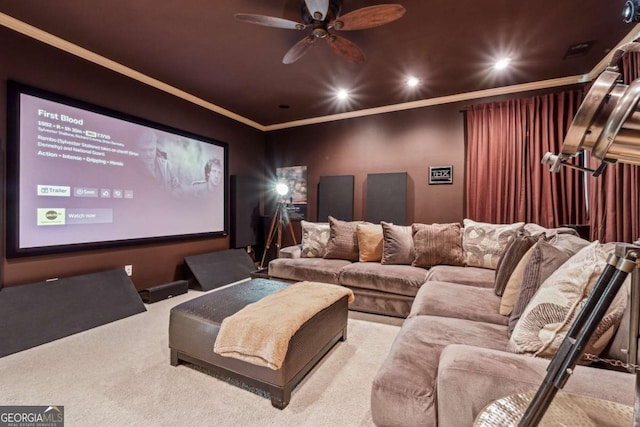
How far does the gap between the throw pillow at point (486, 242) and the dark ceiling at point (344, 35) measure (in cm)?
163

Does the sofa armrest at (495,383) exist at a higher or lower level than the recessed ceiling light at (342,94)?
lower

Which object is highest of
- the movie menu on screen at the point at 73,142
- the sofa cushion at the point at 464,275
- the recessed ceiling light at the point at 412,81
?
the recessed ceiling light at the point at 412,81

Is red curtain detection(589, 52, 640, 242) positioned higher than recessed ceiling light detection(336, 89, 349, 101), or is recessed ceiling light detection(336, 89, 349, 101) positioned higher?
recessed ceiling light detection(336, 89, 349, 101)

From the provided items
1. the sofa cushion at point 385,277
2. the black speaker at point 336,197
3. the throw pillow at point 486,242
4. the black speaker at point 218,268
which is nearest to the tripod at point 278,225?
the black speaker at point 218,268

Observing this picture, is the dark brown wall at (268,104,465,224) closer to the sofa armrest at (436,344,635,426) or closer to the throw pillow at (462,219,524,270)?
the throw pillow at (462,219,524,270)

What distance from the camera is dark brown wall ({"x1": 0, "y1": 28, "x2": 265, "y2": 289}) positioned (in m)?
2.35

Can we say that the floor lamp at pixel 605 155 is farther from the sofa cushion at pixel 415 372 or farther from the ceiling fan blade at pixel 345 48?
the ceiling fan blade at pixel 345 48

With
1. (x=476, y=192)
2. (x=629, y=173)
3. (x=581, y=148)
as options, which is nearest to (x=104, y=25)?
(x=581, y=148)

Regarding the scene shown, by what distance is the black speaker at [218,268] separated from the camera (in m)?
3.66

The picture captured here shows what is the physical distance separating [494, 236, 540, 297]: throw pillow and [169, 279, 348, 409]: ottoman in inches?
45.3

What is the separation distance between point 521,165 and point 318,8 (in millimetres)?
2798

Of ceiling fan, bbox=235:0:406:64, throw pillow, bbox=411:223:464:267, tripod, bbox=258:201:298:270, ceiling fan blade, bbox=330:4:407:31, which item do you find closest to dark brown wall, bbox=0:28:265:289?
tripod, bbox=258:201:298:270

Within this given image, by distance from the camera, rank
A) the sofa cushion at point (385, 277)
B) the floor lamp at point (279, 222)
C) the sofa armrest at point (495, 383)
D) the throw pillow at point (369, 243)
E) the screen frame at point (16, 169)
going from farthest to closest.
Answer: the floor lamp at point (279, 222)
the throw pillow at point (369, 243)
the sofa cushion at point (385, 277)
the screen frame at point (16, 169)
the sofa armrest at point (495, 383)

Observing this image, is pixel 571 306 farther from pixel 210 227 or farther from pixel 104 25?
pixel 210 227
